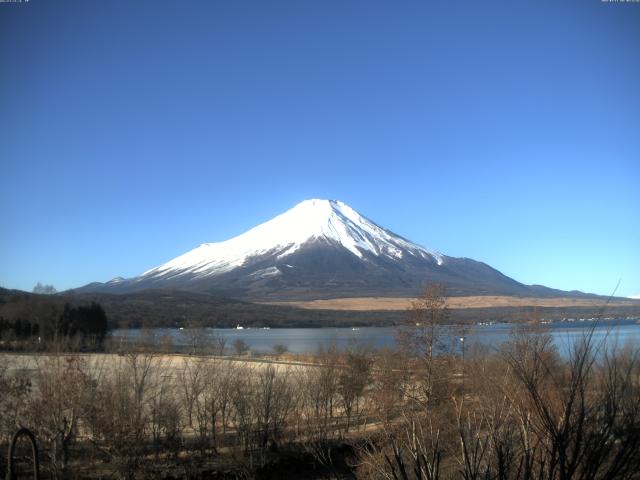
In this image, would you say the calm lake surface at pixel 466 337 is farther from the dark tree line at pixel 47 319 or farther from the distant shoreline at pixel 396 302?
the distant shoreline at pixel 396 302

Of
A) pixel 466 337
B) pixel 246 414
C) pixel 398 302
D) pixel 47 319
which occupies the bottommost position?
pixel 246 414

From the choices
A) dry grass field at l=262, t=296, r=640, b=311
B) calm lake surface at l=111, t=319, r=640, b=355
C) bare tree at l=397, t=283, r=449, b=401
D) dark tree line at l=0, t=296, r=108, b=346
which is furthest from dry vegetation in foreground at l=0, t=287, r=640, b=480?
dry grass field at l=262, t=296, r=640, b=311

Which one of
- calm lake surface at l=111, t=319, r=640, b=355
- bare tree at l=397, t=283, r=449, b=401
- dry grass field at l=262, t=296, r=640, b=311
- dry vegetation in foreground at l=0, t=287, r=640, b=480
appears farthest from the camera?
dry grass field at l=262, t=296, r=640, b=311

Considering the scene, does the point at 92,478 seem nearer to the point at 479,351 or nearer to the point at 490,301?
the point at 479,351

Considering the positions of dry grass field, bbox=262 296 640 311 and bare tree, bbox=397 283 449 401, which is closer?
bare tree, bbox=397 283 449 401

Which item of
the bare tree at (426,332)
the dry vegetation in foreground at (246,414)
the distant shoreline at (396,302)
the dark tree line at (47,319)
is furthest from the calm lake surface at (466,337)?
the distant shoreline at (396,302)

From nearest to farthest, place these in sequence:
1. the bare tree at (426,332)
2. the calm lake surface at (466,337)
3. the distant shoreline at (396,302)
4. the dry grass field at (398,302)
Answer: the calm lake surface at (466,337) → the bare tree at (426,332) → the distant shoreline at (396,302) → the dry grass field at (398,302)

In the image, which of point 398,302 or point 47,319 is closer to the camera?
point 47,319

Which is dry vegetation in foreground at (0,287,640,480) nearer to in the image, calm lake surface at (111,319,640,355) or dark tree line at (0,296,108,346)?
calm lake surface at (111,319,640,355)

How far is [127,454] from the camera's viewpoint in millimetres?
14766

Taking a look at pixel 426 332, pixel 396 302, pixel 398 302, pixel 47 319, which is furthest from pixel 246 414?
pixel 396 302

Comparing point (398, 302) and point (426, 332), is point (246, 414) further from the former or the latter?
point (398, 302)

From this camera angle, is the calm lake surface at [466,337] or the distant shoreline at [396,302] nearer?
the calm lake surface at [466,337]

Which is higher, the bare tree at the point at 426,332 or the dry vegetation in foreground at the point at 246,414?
the bare tree at the point at 426,332
